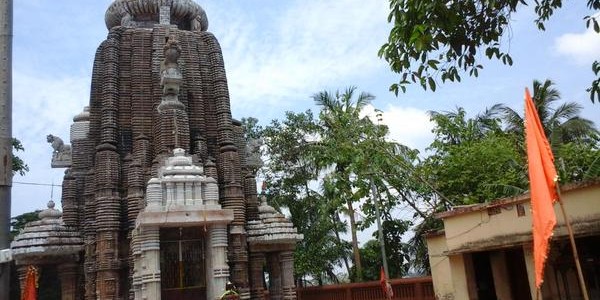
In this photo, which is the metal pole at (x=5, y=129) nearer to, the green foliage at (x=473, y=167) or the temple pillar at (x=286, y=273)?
the temple pillar at (x=286, y=273)

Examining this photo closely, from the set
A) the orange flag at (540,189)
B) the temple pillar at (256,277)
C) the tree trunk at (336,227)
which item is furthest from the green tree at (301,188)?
the orange flag at (540,189)

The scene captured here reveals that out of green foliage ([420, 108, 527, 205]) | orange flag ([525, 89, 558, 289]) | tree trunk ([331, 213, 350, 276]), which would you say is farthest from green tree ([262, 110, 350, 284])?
orange flag ([525, 89, 558, 289])

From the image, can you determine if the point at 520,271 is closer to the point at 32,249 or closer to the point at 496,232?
the point at 496,232

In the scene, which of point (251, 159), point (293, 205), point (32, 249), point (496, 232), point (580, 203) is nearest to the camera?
point (580, 203)

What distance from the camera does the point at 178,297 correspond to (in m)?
12.7

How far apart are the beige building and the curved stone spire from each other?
1085 cm

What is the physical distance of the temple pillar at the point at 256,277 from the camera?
49.0 ft

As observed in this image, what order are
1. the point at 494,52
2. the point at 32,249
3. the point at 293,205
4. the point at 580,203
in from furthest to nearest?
the point at 293,205, the point at 32,249, the point at 580,203, the point at 494,52

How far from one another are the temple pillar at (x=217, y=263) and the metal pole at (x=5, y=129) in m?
8.39

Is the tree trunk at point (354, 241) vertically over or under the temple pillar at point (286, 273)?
over

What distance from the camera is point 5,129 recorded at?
4.31m

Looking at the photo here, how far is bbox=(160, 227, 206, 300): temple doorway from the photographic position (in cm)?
1276

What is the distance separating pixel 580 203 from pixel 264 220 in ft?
28.2

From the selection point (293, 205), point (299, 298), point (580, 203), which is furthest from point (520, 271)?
point (293, 205)
